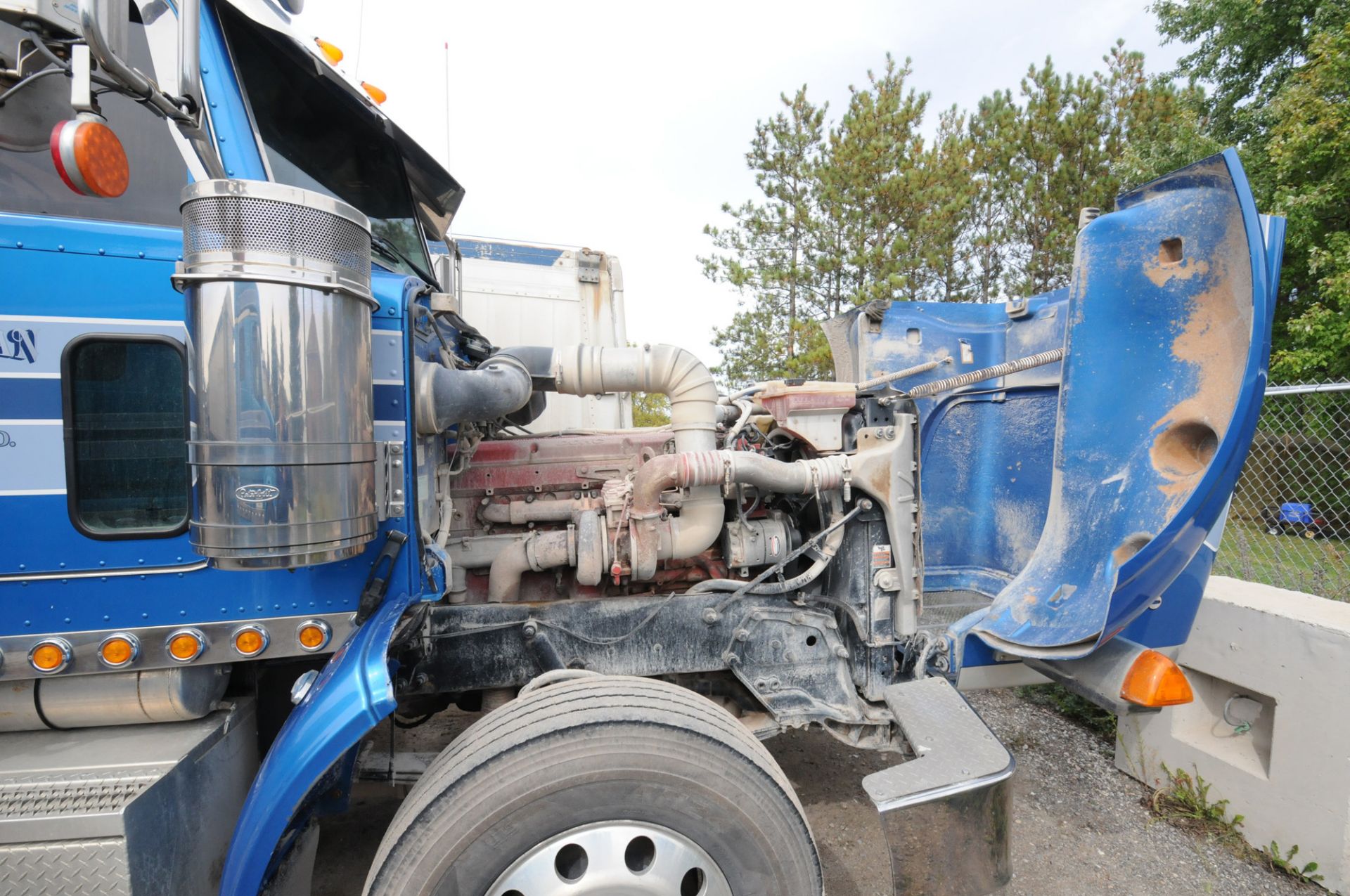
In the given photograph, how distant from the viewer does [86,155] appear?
134 cm

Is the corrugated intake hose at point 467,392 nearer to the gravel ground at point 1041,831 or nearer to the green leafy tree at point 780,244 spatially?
the gravel ground at point 1041,831

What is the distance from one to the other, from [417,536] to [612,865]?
1.04 m

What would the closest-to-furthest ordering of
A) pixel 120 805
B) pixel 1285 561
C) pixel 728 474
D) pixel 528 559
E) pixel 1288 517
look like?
pixel 120 805, pixel 728 474, pixel 528 559, pixel 1285 561, pixel 1288 517

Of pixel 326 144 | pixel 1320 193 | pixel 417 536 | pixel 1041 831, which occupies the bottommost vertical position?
pixel 1041 831

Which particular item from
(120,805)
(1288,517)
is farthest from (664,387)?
Result: (1288,517)

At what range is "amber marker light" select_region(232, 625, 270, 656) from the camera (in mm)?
1728

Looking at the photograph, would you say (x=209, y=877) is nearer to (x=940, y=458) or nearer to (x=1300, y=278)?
(x=940, y=458)

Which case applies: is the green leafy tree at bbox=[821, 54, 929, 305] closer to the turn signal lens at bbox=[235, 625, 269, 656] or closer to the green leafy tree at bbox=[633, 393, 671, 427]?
the green leafy tree at bbox=[633, 393, 671, 427]

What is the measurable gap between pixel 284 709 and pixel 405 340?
1.27m

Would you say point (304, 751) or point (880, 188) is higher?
point (880, 188)

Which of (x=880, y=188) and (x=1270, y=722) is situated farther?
(x=880, y=188)

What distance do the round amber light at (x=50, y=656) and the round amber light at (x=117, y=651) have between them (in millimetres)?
75

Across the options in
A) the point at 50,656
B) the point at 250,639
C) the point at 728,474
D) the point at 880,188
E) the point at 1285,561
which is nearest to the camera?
the point at 50,656

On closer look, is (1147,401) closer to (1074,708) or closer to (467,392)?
(467,392)
